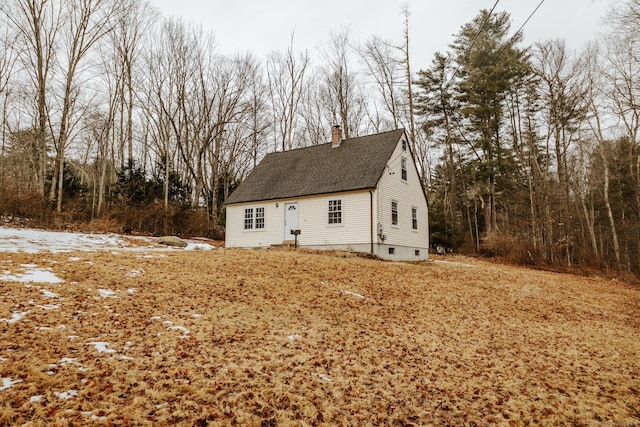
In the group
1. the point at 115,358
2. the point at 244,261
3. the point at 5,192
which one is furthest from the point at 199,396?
the point at 5,192

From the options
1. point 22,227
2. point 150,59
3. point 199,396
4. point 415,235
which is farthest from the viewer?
point 150,59

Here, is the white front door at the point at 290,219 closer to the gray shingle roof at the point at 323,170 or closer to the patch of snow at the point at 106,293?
the gray shingle roof at the point at 323,170

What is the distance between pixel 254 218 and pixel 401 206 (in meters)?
7.97

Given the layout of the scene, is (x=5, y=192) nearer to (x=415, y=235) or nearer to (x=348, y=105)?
(x=415, y=235)

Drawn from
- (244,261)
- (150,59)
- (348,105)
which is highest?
(150,59)

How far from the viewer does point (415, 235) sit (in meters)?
19.6

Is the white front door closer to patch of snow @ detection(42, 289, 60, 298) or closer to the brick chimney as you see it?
the brick chimney

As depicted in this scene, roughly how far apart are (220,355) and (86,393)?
1655 mm

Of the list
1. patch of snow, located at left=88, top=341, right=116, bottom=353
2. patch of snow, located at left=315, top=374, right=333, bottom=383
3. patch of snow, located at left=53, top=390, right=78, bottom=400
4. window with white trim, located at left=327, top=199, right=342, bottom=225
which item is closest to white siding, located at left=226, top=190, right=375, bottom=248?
window with white trim, located at left=327, top=199, right=342, bottom=225

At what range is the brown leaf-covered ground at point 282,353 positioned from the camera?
11.7ft

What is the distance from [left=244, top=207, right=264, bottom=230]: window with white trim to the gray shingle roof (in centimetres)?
62

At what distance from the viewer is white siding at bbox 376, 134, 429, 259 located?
55.8 feet

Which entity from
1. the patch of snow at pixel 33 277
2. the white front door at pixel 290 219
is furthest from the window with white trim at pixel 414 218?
the patch of snow at pixel 33 277

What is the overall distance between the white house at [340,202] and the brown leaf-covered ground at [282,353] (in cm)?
709
